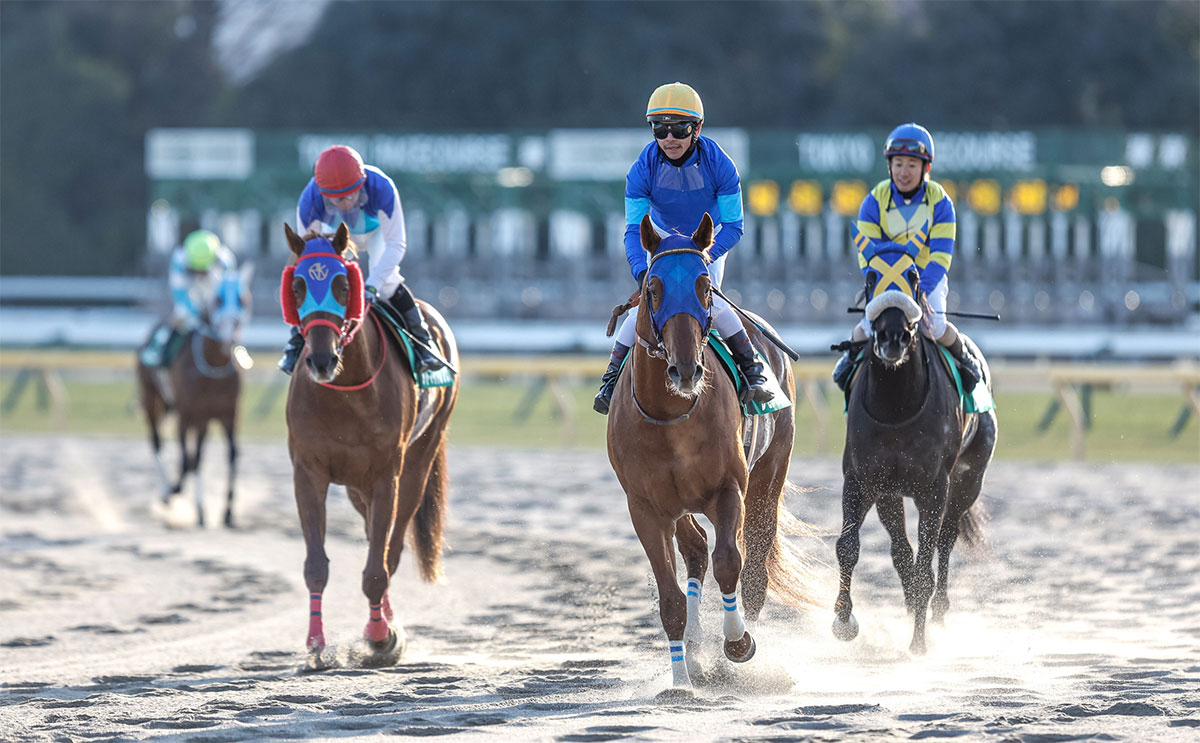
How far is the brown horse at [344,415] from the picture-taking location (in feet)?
21.8

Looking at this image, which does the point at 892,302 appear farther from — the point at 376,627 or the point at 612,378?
the point at 376,627

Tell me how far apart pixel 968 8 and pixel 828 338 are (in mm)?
23514

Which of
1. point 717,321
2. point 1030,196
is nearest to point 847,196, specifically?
point 1030,196

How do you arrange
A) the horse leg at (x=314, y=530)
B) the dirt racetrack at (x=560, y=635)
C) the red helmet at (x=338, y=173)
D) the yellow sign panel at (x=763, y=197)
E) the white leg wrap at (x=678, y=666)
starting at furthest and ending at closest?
the yellow sign panel at (x=763, y=197), the red helmet at (x=338, y=173), the horse leg at (x=314, y=530), the white leg wrap at (x=678, y=666), the dirt racetrack at (x=560, y=635)

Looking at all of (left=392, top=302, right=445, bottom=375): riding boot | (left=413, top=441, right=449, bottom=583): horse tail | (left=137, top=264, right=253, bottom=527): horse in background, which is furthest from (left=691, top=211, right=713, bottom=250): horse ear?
(left=137, top=264, right=253, bottom=527): horse in background

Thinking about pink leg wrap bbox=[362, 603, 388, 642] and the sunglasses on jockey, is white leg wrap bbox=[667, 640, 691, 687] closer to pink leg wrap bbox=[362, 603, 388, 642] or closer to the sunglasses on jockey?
pink leg wrap bbox=[362, 603, 388, 642]

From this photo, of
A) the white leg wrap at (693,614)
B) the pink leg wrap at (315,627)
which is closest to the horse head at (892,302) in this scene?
the white leg wrap at (693,614)

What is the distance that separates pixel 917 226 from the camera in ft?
23.7

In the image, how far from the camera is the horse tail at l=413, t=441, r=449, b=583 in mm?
8008

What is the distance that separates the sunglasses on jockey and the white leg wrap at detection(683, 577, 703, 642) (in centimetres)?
210

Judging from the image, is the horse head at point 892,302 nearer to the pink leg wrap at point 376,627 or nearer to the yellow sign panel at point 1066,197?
the pink leg wrap at point 376,627

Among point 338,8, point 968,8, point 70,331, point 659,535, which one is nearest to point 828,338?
point 70,331

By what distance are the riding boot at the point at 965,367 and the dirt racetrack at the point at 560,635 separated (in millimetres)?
1069

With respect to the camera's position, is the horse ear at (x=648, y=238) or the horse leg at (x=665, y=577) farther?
the horse leg at (x=665, y=577)
